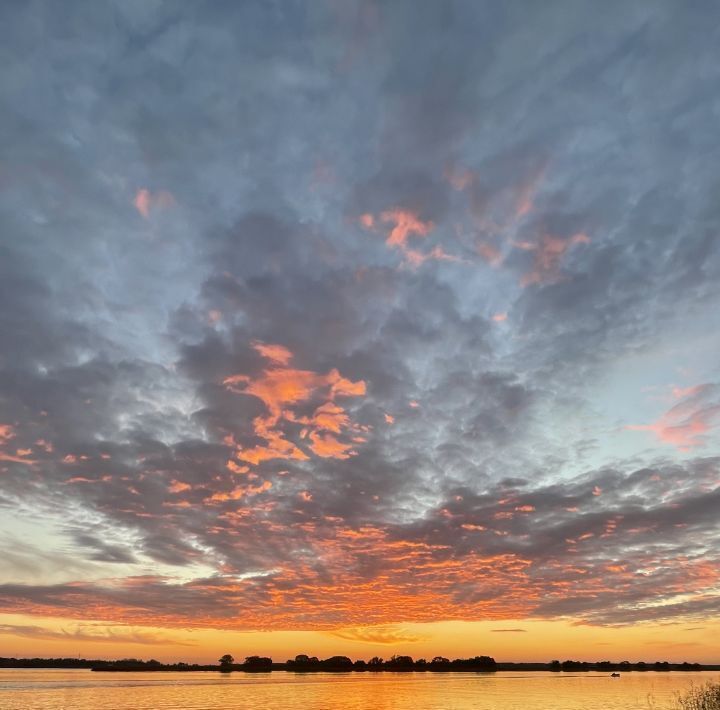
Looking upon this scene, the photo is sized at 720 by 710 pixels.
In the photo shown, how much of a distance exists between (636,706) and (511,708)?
2103 cm

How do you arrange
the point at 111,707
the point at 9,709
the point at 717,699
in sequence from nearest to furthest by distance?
1. the point at 717,699
2. the point at 9,709
3. the point at 111,707

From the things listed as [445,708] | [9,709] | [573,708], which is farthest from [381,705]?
[9,709]

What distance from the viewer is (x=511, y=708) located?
101 metres

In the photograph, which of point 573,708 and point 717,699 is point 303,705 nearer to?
point 573,708

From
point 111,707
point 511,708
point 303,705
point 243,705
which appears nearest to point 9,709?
point 111,707

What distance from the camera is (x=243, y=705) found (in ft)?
352

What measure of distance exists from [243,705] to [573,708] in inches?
2285

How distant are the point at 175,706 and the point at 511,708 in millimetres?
58780

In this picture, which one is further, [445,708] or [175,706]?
[175,706]

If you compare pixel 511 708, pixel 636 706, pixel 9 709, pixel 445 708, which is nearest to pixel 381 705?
pixel 445 708

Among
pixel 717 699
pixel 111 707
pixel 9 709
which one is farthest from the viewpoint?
pixel 111 707

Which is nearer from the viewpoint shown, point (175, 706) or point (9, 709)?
point (9, 709)

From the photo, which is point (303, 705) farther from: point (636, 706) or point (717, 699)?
point (717, 699)

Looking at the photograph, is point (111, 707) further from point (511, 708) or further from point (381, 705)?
point (511, 708)
